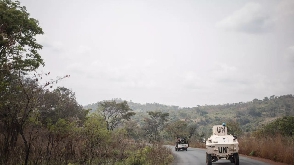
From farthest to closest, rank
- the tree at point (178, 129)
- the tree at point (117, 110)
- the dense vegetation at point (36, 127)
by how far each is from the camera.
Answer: the tree at point (178, 129)
the tree at point (117, 110)
the dense vegetation at point (36, 127)

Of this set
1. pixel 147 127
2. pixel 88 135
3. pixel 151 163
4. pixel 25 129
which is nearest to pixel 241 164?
pixel 151 163

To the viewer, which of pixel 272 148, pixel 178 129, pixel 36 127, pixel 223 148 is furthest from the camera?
pixel 178 129

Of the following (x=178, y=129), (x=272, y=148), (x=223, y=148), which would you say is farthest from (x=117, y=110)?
(x=223, y=148)

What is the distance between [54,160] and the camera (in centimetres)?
1024

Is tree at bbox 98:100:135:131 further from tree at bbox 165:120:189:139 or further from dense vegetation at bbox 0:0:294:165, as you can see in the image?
dense vegetation at bbox 0:0:294:165

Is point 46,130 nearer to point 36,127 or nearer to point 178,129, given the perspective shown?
point 36,127

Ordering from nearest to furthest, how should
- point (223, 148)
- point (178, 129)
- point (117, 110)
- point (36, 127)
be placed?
1. point (36, 127)
2. point (223, 148)
3. point (117, 110)
4. point (178, 129)

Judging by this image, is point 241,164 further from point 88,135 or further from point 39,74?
point 39,74

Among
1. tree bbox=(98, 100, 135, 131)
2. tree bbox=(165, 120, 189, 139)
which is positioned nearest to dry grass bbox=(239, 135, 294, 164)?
tree bbox=(98, 100, 135, 131)

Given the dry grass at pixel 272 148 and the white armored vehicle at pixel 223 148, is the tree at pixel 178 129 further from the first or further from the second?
the white armored vehicle at pixel 223 148

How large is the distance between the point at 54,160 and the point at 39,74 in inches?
161

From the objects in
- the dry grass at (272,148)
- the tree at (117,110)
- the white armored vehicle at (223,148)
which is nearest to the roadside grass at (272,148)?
the dry grass at (272,148)

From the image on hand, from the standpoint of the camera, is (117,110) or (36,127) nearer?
(36,127)

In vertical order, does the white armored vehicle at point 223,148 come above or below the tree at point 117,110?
below
